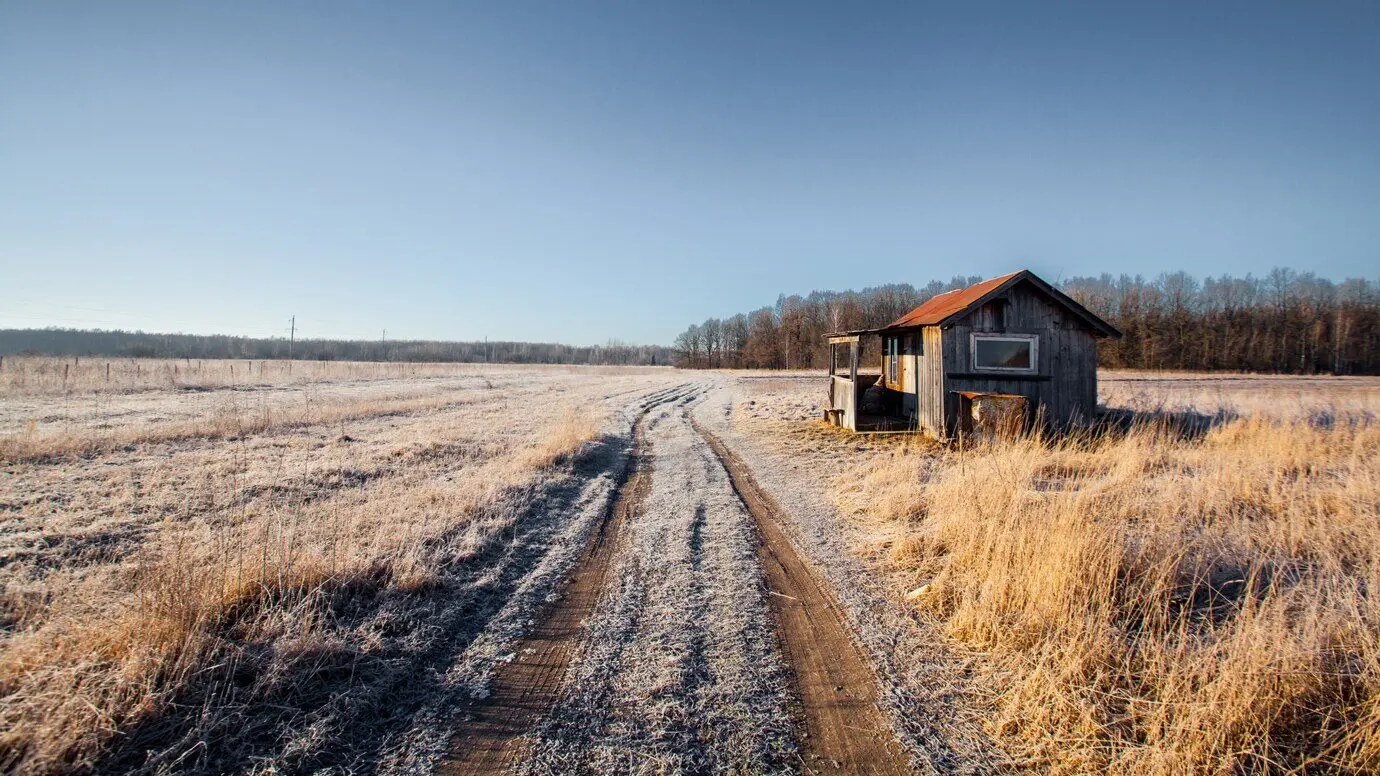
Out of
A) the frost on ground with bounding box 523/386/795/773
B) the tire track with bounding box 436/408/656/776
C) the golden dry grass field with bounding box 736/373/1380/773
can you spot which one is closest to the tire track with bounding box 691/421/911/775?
the frost on ground with bounding box 523/386/795/773

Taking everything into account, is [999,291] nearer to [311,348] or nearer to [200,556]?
[200,556]

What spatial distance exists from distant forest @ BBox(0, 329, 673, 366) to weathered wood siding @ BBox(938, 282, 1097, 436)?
91628 millimetres

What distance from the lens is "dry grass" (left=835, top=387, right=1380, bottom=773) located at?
8.38ft

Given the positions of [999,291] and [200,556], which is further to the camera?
[999,291]

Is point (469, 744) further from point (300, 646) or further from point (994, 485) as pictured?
point (994, 485)

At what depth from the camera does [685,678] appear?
3.29 meters

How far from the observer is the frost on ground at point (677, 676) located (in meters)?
2.67

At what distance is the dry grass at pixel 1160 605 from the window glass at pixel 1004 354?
20.3 feet

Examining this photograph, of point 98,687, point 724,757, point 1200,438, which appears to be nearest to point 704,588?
point 724,757

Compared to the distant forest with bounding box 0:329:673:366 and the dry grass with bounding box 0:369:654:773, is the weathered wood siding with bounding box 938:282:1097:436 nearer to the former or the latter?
the dry grass with bounding box 0:369:654:773

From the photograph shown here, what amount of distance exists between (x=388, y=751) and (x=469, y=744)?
0.41m

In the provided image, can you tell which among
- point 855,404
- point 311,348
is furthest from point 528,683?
point 311,348

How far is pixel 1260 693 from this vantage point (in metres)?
2.65

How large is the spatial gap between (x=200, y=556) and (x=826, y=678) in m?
5.54
